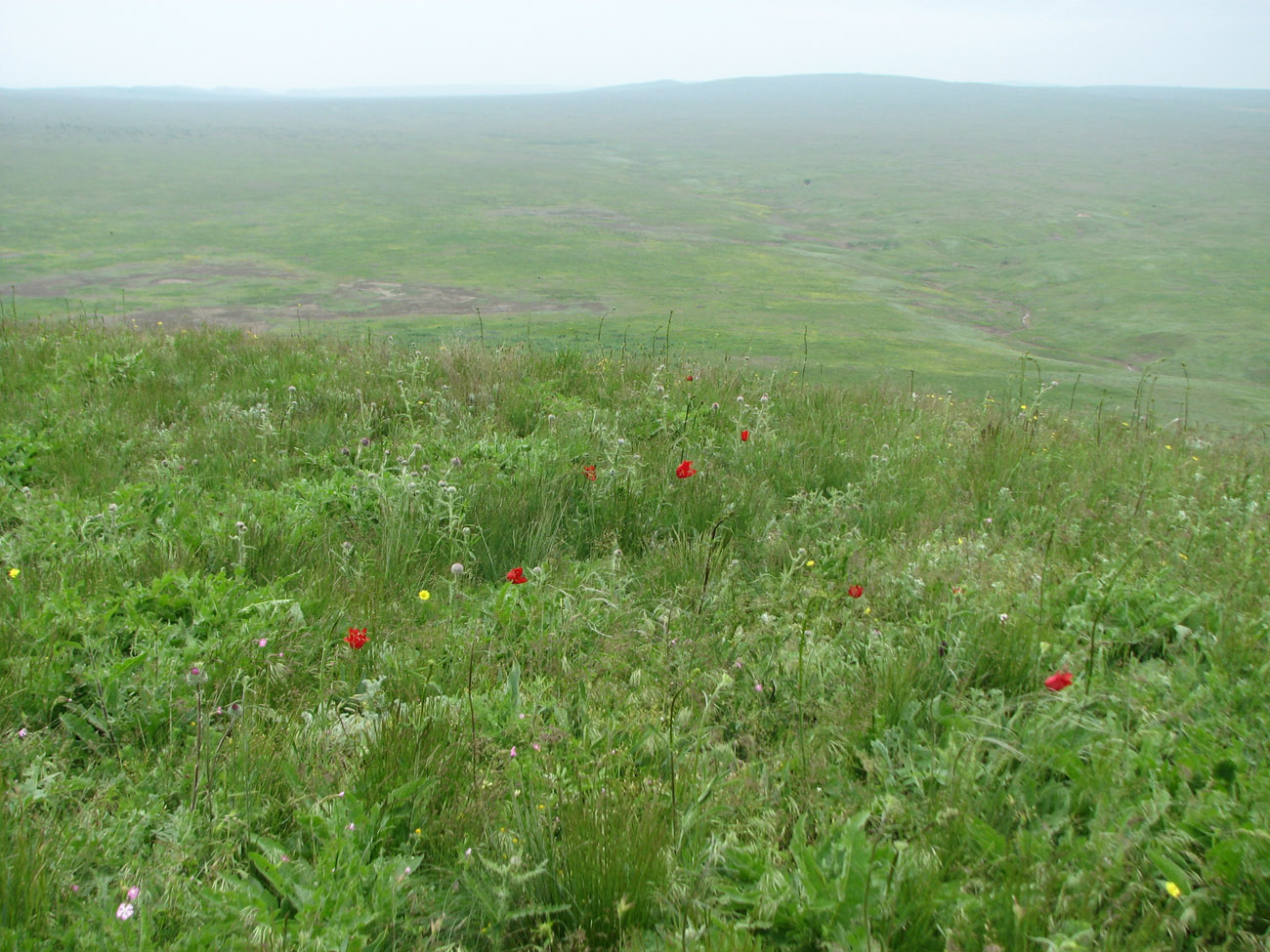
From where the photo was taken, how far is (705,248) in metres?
27.9

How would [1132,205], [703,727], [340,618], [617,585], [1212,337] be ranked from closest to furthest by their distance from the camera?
[703,727], [340,618], [617,585], [1212,337], [1132,205]

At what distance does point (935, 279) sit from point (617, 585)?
25.0m

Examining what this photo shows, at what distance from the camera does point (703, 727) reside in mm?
2324

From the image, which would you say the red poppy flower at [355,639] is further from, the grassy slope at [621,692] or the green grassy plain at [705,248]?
the green grassy plain at [705,248]

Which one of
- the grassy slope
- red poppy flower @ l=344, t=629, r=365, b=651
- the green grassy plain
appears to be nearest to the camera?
the grassy slope

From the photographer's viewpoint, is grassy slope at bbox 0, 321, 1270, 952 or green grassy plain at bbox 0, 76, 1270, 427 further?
green grassy plain at bbox 0, 76, 1270, 427

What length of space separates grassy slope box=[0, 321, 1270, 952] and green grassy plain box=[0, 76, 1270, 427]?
3804 mm

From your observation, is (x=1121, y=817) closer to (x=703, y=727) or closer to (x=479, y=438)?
(x=703, y=727)

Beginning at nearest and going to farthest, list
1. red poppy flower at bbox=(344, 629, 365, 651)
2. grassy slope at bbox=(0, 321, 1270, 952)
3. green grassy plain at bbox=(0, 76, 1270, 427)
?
grassy slope at bbox=(0, 321, 1270, 952) < red poppy flower at bbox=(344, 629, 365, 651) < green grassy plain at bbox=(0, 76, 1270, 427)

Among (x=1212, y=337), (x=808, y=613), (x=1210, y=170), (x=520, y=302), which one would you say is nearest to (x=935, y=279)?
(x=1212, y=337)

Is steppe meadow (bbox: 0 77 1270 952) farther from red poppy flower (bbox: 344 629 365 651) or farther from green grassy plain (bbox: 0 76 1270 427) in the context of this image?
green grassy plain (bbox: 0 76 1270 427)

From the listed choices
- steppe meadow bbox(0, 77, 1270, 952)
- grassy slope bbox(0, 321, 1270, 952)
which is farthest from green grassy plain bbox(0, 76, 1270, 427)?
grassy slope bbox(0, 321, 1270, 952)

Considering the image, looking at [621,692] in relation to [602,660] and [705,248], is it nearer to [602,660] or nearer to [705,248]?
[602,660]

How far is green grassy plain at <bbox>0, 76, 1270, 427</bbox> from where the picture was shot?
53.3ft
